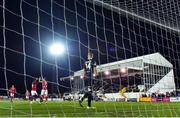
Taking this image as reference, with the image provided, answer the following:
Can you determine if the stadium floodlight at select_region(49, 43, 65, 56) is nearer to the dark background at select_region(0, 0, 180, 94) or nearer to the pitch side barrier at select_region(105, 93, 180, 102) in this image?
the dark background at select_region(0, 0, 180, 94)

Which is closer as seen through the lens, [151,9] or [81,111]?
[81,111]

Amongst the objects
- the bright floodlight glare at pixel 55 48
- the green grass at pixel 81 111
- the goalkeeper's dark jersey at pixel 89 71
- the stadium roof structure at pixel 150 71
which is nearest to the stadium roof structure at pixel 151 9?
the goalkeeper's dark jersey at pixel 89 71

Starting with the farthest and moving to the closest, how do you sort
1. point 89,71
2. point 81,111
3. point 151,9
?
1. point 151,9
2. point 89,71
3. point 81,111

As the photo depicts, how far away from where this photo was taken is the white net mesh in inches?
464

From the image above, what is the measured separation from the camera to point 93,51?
31.6 metres

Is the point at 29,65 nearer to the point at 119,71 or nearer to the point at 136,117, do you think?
the point at 119,71

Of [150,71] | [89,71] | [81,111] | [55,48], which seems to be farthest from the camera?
[150,71]

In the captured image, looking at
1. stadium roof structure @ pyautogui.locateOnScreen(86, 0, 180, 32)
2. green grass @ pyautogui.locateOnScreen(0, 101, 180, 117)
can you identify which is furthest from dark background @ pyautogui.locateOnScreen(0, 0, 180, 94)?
green grass @ pyautogui.locateOnScreen(0, 101, 180, 117)

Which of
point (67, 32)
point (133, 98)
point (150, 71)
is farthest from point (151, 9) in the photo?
point (150, 71)

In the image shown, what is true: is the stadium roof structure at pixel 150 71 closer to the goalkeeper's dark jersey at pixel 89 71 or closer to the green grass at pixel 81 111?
the green grass at pixel 81 111

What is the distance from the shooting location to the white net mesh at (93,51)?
38.7 ft

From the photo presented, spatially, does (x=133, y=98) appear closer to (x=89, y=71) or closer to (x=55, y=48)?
(x=55, y=48)

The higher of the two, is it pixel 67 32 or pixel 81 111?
pixel 67 32

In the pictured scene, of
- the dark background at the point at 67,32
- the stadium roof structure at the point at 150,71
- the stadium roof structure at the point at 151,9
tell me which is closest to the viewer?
the stadium roof structure at the point at 151,9
